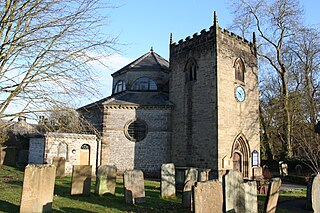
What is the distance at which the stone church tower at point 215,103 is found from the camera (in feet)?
55.9

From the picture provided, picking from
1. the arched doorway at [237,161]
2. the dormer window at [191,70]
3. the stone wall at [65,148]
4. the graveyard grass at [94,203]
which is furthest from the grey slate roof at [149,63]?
the graveyard grass at [94,203]

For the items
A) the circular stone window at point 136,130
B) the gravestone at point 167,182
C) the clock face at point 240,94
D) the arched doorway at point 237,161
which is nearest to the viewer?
the gravestone at point 167,182

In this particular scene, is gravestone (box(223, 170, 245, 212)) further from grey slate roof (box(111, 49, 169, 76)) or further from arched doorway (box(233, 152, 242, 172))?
grey slate roof (box(111, 49, 169, 76))

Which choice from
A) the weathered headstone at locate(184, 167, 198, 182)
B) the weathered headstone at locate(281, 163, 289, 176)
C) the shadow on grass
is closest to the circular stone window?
the weathered headstone at locate(184, 167, 198, 182)

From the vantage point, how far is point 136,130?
64.8 feet

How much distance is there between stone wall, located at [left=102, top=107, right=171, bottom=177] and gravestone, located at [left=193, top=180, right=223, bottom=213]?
1239cm

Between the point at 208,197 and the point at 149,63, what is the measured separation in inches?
764

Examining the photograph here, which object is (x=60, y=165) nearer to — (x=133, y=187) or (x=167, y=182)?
(x=167, y=182)

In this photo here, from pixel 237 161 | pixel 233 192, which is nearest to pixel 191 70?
pixel 237 161

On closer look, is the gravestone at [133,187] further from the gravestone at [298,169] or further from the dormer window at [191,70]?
the gravestone at [298,169]

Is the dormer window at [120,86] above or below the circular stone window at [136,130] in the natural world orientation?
above

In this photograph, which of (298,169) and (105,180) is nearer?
(105,180)

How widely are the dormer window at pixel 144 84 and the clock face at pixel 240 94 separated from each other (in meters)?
7.61

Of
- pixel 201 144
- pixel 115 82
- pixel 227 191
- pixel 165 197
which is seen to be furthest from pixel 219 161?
pixel 115 82
